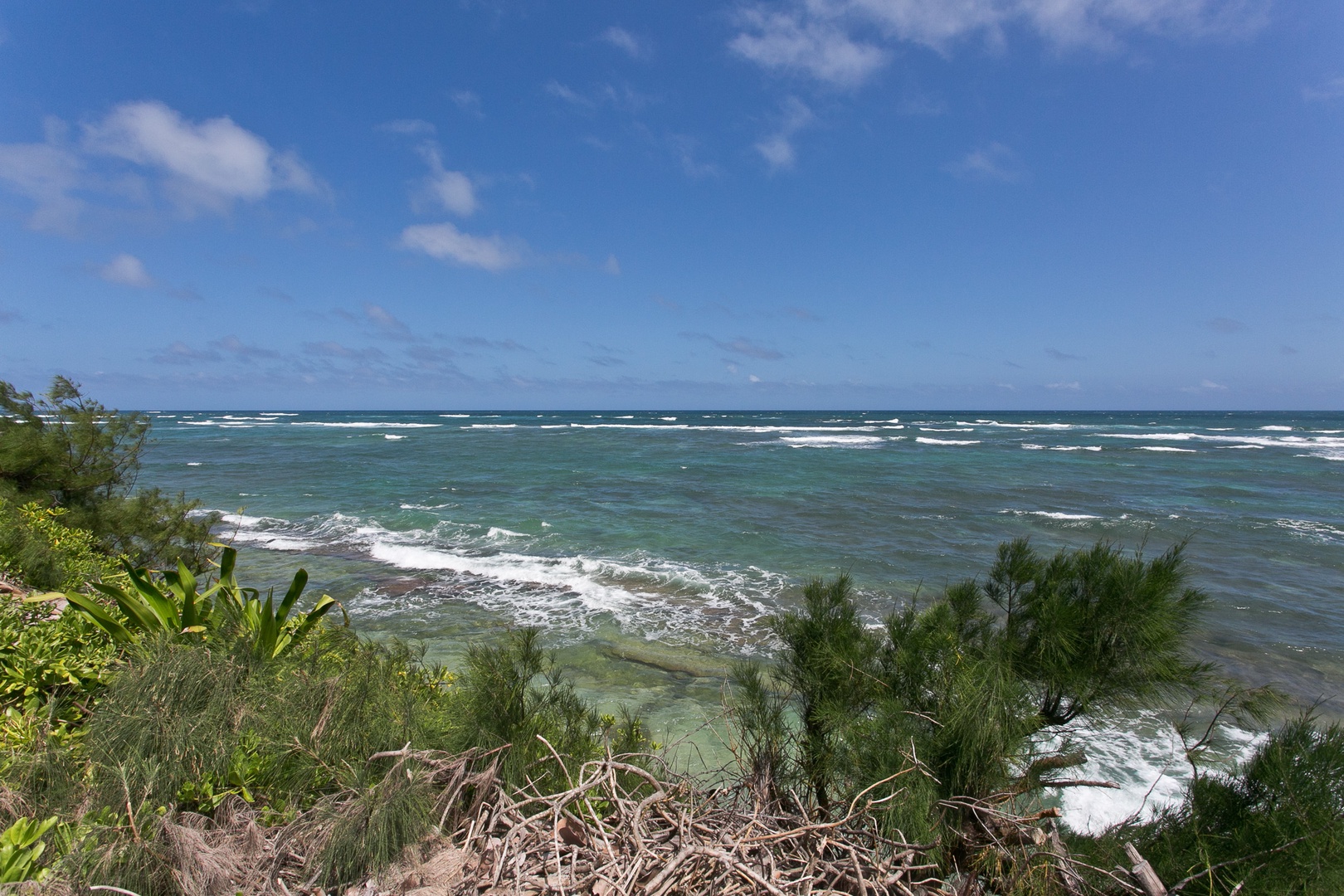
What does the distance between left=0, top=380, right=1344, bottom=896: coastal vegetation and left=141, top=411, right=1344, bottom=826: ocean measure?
3.23 feet

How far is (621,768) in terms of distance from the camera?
8.22 ft

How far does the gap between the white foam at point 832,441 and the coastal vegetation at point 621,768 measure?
128 ft

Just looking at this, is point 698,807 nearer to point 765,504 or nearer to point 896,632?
point 896,632

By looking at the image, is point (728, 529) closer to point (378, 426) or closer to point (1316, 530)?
point (1316, 530)

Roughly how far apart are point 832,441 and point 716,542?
3528 centimetres

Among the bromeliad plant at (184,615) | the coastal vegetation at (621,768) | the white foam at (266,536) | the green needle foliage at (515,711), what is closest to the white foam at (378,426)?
the white foam at (266,536)

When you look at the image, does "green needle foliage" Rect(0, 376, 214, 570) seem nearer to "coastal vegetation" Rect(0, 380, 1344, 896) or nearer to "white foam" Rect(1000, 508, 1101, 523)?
"coastal vegetation" Rect(0, 380, 1344, 896)

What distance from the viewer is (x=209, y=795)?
91.3 inches

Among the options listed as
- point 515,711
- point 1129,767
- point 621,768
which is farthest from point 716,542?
point 621,768

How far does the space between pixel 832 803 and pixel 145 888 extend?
7.68 feet

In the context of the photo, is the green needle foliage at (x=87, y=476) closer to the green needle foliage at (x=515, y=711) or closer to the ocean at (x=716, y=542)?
the ocean at (x=716, y=542)

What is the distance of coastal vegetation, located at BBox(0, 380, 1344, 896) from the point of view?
1.97 metres

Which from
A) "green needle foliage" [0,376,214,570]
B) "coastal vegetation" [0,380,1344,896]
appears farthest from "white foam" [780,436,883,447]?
"coastal vegetation" [0,380,1344,896]

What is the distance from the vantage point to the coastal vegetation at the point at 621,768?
197 centimetres
